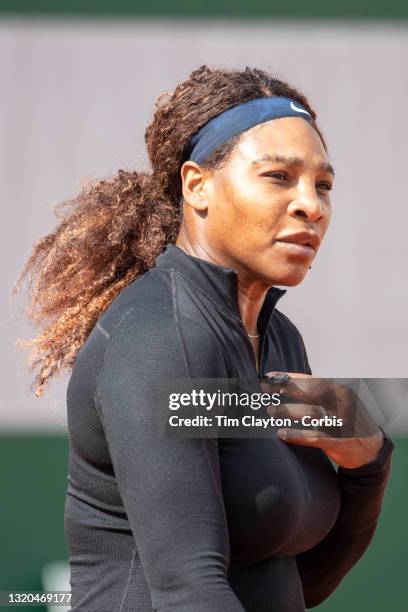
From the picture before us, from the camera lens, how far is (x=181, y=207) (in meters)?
1.86

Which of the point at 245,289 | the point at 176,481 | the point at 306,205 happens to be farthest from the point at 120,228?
the point at 176,481

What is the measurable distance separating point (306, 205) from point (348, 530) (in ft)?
2.00

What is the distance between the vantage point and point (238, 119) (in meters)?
1.73

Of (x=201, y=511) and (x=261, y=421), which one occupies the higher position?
(x=261, y=421)

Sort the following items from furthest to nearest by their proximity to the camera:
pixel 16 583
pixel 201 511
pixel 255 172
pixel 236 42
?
1. pixel 236 42
2. pixel 16 583
3. pixel 255 172
4. pixel 201 511

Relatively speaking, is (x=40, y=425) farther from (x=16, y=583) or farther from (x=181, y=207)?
(x=181, y=207)

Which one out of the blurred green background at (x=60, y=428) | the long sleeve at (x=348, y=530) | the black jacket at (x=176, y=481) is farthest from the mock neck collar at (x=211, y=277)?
the blurred green background at (x=60, y=428)

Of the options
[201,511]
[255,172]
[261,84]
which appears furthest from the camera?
[261,84]

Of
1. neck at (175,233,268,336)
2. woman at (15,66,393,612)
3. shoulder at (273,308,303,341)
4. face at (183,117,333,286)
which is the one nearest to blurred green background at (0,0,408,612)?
shoulder at (273,308,303,341)

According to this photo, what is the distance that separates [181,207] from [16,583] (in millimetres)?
2444

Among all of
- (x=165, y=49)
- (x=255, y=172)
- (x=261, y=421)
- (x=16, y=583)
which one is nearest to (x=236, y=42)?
(x=165, y=49)

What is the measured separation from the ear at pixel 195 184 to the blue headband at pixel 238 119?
16 millimetres

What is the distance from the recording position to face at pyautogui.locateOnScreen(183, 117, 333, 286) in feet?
5.41

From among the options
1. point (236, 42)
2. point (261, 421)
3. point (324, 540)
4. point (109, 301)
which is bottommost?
Result: point (324, 540)
